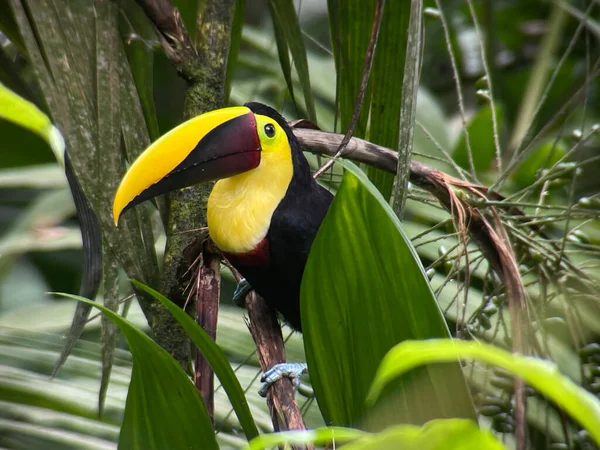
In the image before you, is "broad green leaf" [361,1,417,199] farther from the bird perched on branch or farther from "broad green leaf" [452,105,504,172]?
"broad green leaf" [452,105,504,172]

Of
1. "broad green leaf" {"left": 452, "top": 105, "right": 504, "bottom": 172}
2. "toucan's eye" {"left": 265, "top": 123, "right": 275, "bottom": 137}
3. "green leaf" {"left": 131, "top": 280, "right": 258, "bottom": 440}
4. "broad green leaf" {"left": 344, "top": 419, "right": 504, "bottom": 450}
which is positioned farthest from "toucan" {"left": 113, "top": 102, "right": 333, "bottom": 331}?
"broad green leaf" {"left": 452, "top": 105, "right": 504, "bottom": 172}

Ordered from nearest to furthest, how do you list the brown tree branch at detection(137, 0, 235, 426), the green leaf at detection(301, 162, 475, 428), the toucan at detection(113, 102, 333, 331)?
1. the green leaf at detection(301, 162, 475, 428)
2. the brown tree branch at detection(137, 0, 235, 426)
3. the toucan at detection(113, 102, 333, 331)

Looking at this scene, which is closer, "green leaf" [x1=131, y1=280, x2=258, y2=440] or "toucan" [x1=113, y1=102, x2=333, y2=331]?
"green leaf" [x1=131, y1=280, x2=258, y2=440]

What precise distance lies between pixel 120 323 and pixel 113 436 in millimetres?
451

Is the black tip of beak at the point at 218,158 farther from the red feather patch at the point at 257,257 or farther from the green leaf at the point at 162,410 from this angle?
the green leaf at the point at 162,410

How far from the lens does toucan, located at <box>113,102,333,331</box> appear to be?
95cm

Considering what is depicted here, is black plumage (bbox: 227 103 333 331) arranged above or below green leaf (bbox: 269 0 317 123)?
below

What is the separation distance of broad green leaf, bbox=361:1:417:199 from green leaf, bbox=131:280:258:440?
1.32 ft

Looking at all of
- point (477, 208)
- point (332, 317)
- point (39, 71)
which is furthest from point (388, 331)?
point (39, 71)

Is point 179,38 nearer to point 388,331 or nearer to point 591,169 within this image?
point 388,331

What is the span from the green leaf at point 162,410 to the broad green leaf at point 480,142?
1371 millimetres

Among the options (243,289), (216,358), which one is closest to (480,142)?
(243,289)

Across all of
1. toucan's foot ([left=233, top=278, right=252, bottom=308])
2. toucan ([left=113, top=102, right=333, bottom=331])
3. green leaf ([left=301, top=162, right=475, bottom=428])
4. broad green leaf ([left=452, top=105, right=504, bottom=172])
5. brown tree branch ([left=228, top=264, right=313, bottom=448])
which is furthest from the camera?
broad green leaf ([left=452, top=105, right=504, bottom=172])

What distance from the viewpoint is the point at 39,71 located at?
2.41ft
